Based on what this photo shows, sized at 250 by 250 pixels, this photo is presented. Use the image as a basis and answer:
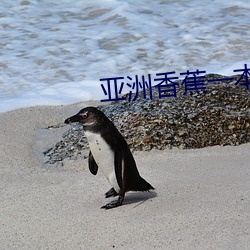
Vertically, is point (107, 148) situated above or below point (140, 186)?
above

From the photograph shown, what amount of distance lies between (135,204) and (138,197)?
0.52 ft

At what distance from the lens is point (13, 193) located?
4.17 meters

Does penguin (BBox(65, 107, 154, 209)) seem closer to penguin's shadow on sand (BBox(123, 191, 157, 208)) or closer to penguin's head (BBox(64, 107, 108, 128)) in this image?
penguin's head (BBox(64, 107, 108, 128))

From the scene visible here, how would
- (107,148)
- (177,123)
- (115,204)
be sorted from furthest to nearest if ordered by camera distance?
(177,123) → (115,204) → (107,148)

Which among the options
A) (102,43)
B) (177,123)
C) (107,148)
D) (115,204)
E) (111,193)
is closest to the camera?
(107,148)

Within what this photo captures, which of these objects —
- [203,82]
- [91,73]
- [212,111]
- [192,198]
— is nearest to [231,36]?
[91,73]

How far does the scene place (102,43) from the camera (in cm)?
923

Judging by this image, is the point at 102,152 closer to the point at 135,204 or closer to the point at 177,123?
the point at 135,204

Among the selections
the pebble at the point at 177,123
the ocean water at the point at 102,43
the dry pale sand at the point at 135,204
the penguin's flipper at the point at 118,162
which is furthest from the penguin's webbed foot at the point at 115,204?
the ocean water at the point at 102,43

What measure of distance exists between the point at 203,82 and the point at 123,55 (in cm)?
271

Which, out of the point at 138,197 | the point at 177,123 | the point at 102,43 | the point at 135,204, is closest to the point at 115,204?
the point at 135,204

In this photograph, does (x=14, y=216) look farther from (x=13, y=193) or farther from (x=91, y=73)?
(x=91, y=73)

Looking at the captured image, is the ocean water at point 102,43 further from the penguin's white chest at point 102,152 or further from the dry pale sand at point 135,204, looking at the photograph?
the penguin's white chest at point 102,152

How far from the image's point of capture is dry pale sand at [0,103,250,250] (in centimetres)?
329
